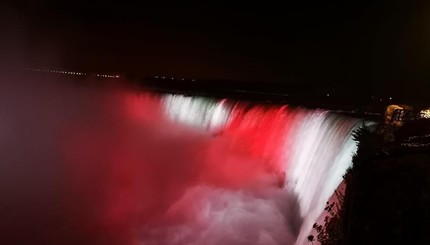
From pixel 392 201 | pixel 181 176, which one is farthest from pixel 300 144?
pixel 392 201

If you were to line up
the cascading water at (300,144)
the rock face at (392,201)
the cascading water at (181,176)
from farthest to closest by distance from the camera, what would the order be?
the cascading water at (181,176)
the cascading water at (300,144)
the rock face at (392,201)

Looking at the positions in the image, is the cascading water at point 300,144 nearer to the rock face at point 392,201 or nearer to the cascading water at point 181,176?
the cascading water at point 181,176

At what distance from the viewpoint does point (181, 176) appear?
55.1 ft

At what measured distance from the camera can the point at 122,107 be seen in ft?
97.6

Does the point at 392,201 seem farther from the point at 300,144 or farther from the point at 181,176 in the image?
the point at 181,176

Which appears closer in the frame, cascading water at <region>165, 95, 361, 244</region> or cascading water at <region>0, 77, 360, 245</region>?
cascading water at <region>165, 95, 361, 244</region>

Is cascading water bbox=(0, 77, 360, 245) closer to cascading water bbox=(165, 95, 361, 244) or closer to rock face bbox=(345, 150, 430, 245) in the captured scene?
cascading water bbox=(165, 95, 361, 244)

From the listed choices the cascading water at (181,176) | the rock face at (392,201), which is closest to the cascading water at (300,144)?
the cascading water at (181,176)

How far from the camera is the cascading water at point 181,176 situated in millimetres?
11703

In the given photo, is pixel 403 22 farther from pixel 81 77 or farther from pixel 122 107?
pixel 81 77

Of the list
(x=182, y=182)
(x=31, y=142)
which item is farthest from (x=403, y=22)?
(x=31, y=142)

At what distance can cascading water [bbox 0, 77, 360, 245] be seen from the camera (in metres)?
11.7

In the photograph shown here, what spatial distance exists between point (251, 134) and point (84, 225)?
6738mm

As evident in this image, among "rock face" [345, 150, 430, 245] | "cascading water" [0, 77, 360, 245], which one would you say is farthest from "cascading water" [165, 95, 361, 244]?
"rock face" [345, 150, 430, 245]
